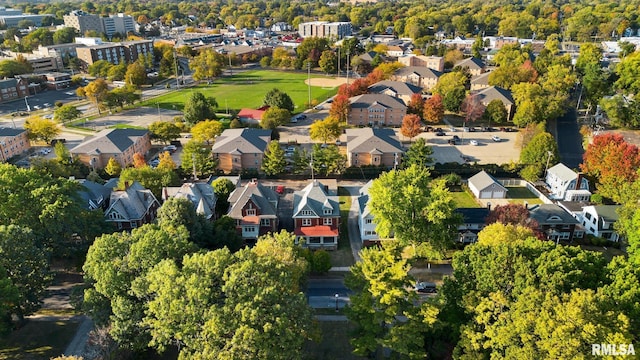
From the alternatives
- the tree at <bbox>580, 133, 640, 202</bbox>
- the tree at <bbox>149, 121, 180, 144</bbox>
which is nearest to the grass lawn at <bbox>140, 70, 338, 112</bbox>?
the tree at <bbox>149, 121, 180, 144</bbox>

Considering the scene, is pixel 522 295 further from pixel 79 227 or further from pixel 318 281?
pixel 79 227

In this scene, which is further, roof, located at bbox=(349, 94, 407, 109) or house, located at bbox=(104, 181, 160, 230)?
roof, located at bbox=(349, 94, 407, 109)

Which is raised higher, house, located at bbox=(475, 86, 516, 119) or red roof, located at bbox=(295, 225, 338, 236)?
house, located at bbox=(475, 86, 516, 119)

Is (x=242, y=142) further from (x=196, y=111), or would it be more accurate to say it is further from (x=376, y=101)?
(x=376, y=101)

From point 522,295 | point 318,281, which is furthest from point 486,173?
point 522,295

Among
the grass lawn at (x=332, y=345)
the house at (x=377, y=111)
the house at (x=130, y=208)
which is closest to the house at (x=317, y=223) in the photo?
the grass lawn at (x=332, y=345)

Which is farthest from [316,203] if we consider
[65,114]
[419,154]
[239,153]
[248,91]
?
[248,91]

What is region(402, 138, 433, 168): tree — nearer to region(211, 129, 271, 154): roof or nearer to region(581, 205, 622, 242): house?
region(581, 205, 622, 242): house

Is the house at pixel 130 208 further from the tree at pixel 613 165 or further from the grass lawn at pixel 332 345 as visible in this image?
the tree at pixel 613 165
